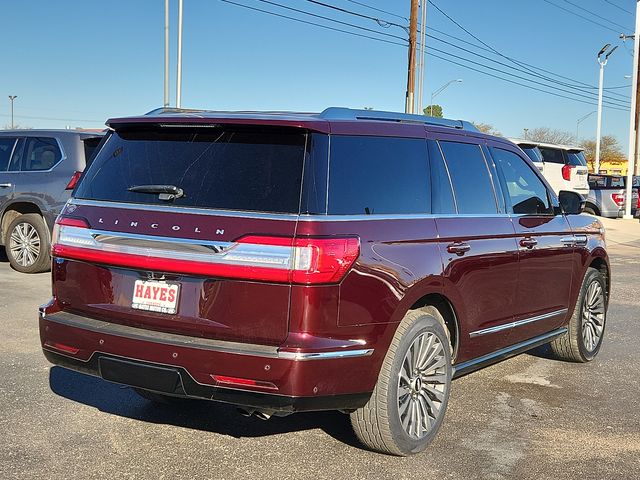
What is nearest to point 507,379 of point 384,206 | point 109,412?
point 384,206

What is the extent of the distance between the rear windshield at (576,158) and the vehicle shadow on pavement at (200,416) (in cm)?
1837

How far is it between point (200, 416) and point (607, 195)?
25.2 m

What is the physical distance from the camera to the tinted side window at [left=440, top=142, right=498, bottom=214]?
4695mm

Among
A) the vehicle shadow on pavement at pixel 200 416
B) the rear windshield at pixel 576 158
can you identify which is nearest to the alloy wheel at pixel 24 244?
the vehicle shadow on pavement at pixel 200 416

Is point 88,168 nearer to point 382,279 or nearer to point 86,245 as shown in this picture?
point 86,245

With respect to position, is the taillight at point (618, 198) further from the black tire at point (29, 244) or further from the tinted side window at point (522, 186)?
the tinted side window at point (522, 186)

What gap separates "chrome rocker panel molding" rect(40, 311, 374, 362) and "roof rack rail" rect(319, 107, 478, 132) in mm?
1223

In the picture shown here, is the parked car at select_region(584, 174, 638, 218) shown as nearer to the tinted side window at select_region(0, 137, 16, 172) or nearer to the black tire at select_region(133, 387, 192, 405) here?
the tinted side window at select_region(0, 137, 16, 172)

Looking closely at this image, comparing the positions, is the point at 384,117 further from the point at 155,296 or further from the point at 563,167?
the point at 563,167

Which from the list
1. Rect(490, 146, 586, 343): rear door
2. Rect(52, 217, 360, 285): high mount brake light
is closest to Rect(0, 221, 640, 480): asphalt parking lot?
Rect(490, 146, 586, 343): rear door

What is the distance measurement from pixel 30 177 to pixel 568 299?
745 centimetres

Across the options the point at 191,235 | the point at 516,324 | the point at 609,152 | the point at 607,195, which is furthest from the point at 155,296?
the point at 609,152

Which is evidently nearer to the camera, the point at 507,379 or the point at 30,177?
the point at 507,379

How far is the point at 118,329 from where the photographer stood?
12.5 ft
